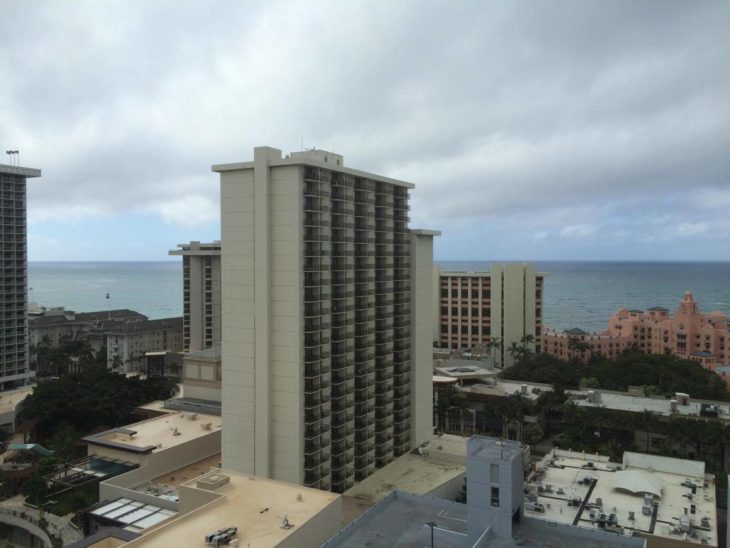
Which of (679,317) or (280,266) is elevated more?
(280,266)


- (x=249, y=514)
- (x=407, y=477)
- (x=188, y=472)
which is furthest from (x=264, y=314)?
(x=188, y=472)

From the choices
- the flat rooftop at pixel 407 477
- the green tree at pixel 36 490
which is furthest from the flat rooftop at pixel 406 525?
the green tree at pixel 36 490

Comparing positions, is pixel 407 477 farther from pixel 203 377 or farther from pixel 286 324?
pixel 203 377

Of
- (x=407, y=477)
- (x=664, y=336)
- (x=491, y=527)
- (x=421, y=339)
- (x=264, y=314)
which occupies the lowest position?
(x=407, y=477)

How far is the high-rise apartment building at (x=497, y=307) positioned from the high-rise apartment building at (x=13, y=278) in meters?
69.8

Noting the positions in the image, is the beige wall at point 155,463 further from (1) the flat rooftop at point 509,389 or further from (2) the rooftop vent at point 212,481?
(1) the flat rooftop at point 509,389

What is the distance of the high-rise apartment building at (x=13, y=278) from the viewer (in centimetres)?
7862

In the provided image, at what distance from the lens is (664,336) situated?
10925cm

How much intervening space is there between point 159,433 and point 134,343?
59862 millimetres

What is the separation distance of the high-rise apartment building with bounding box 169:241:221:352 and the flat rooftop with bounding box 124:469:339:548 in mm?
62554

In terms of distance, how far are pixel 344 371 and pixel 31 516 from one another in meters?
25.6

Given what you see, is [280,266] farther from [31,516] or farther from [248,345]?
[31,516]

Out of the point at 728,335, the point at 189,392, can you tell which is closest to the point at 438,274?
the point at 728,335

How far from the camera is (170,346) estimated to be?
117 meters
